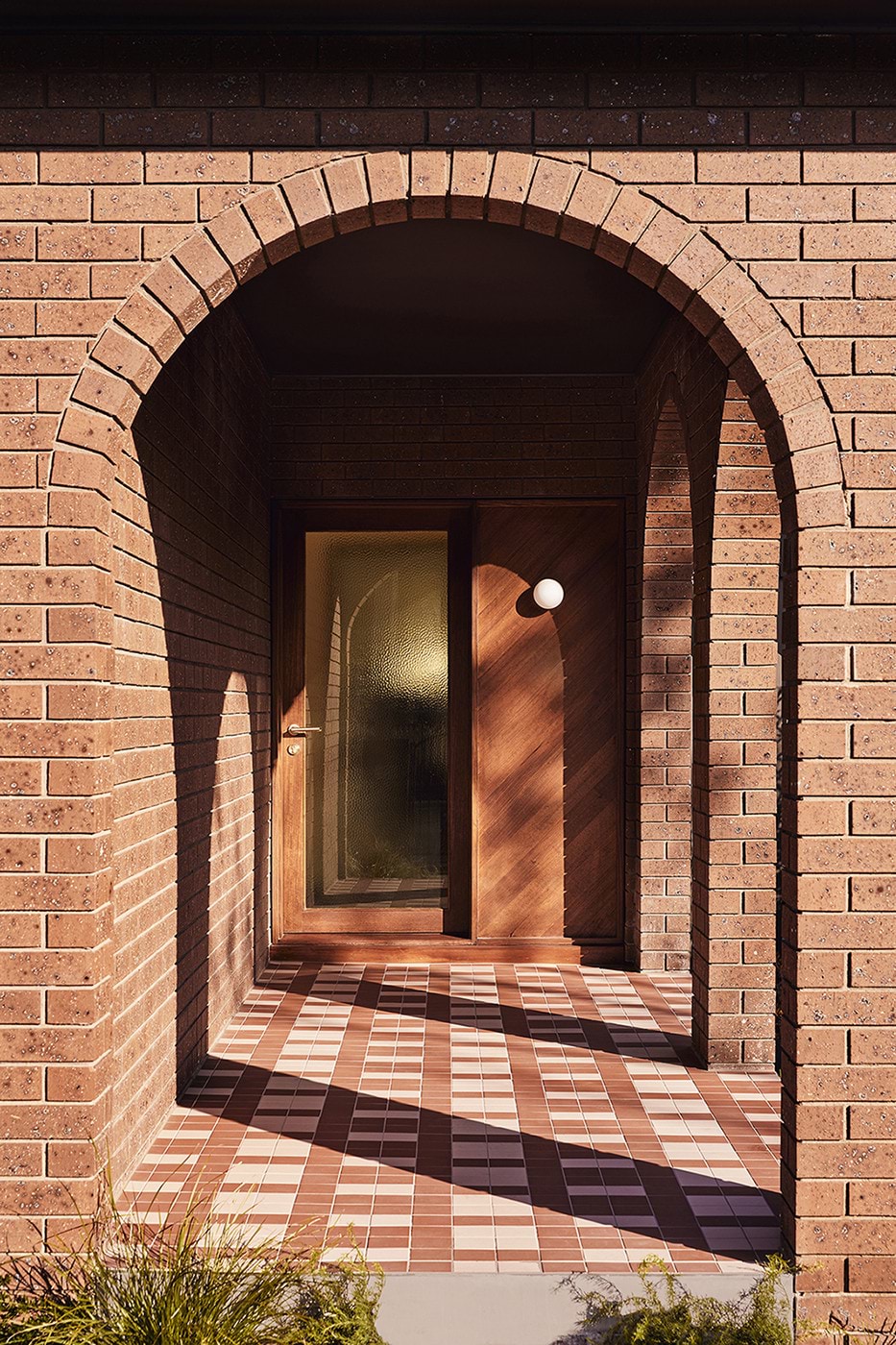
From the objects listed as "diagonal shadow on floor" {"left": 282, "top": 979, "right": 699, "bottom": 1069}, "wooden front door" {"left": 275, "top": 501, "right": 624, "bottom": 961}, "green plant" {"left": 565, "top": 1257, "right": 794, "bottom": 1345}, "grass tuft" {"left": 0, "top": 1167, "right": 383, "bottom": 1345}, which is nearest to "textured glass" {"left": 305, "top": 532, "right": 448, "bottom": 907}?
"wooden front door" {"left": 275, "top": 501, "right": 624, "bottom": 961}

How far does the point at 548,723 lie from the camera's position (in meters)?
6.35

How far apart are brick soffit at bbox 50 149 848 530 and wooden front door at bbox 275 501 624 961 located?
3491 mm

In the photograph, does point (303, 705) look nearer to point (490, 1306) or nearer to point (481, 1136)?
point (481, 1136)

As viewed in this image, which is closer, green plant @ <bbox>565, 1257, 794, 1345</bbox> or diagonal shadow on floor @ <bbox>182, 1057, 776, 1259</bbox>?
green plant @ <bbox>565, 1257, 794, 1345</bbox>

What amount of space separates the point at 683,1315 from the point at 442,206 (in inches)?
106

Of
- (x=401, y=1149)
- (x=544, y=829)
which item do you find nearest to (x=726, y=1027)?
(x=401, y=1149)

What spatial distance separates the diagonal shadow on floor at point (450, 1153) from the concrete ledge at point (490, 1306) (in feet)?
0.93

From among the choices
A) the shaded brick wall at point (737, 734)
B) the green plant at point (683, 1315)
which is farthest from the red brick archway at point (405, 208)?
the shaded brick wall at point (737, 734)

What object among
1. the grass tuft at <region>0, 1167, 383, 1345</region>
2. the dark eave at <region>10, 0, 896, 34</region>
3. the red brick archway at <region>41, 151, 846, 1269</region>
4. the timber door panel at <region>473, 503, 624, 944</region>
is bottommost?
the grass tuft at <region>0, 1167, 383, 1345</region>

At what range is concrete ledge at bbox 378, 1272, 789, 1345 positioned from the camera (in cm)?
272

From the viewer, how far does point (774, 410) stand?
2844 millimetres

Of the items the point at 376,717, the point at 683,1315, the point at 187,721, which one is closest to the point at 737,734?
the point at 187,721

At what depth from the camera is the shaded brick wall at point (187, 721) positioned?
11.1ft

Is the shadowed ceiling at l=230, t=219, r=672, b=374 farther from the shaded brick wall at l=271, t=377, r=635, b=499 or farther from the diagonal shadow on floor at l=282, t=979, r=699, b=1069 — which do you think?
the diagonal shadow on floor at l=282, t=979, r=699, b=1069
